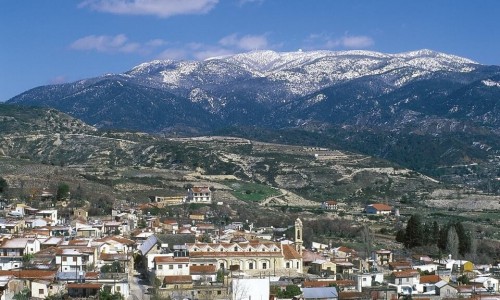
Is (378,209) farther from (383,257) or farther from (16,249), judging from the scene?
(16,249)

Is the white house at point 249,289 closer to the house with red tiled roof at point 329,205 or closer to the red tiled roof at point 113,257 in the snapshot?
the red tiled roof at point 113,257

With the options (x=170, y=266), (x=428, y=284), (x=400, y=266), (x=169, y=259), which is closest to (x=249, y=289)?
(x=170, y=266)

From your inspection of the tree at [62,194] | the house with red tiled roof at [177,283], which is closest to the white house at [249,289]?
the house with red tiled roof at [177,283]

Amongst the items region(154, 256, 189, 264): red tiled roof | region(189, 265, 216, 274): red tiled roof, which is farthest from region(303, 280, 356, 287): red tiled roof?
region(154, 256, 189, 264): red tiled roof

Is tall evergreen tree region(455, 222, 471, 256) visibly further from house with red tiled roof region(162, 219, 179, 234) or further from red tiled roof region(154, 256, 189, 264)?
red tiled roof region(154, 256, 189, 264)

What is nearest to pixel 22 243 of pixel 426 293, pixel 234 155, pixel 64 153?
pixel 426 293
